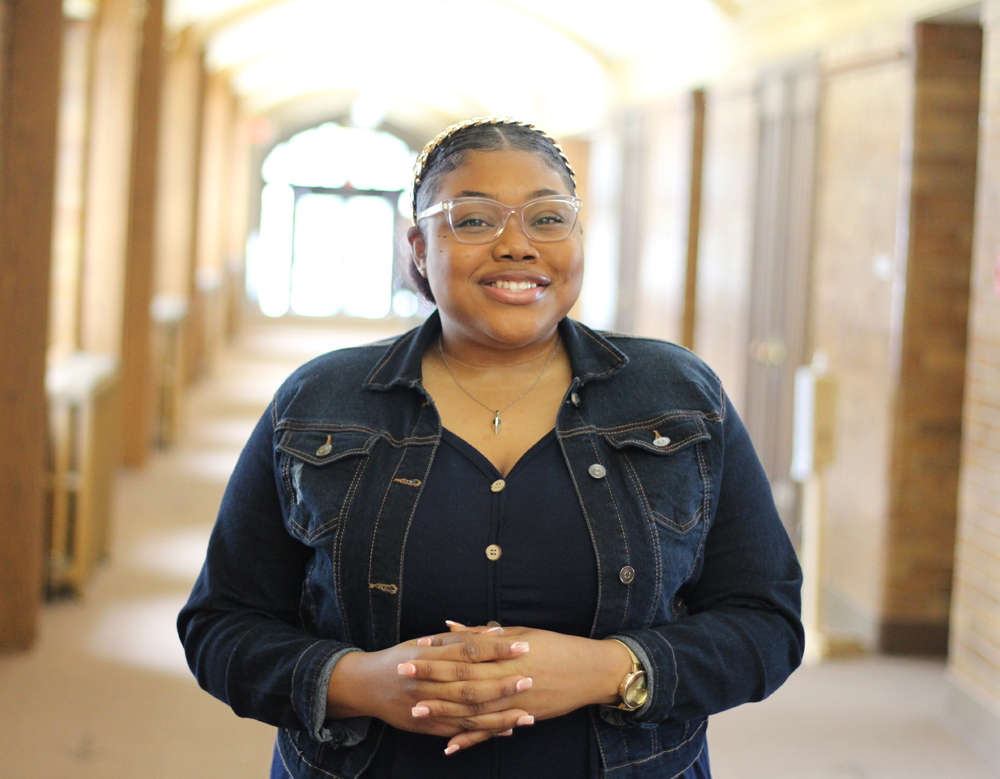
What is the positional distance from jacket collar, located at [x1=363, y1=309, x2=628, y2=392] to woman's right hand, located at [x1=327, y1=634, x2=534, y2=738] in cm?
42

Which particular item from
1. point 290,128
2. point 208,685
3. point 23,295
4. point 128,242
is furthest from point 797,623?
point 290,128

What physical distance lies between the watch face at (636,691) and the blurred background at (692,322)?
3.01 feet

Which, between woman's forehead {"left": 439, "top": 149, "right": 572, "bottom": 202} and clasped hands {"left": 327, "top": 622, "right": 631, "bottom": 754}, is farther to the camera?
woman's forehead {"left": 439, "top": 149, "right": 572, "bottom": 202}

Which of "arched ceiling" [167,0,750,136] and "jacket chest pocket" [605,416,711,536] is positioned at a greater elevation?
"arched ceiling" [167,0,750,136]

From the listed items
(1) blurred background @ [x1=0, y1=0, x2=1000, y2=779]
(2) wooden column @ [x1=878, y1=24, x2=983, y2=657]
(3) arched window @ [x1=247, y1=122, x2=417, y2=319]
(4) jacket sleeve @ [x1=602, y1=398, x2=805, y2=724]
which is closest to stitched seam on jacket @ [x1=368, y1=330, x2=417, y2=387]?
(1) blurred background @ [x1=0, y1=0, x2=1000, y2=779]

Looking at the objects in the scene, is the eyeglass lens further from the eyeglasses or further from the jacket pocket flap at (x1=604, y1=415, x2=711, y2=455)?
the jacket pocket flap at (x1=604, y1=415, x2=711, y2=455)

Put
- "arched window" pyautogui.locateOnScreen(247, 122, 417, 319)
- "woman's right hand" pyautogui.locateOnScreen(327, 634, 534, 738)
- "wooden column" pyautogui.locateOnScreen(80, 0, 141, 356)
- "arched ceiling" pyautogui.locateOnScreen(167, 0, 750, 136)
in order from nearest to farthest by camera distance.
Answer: "woman's right hand" pyautogui.locateOnScreen(327, 634, 534, 738)
"wooden column" pyautogui.locateOnScreen(80, 0, 141, 356)
"arched ceiling" pyautogui.locateOnScreen(167, 0, 750, 136)
"arched window" pyautogui.locateOnScreen(247, 122, 417, 319)

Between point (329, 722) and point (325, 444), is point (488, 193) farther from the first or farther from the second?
point (329, 722)

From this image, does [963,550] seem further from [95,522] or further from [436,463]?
[95,522]

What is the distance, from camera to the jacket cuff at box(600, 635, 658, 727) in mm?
1582

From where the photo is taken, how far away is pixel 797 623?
1.72 metres

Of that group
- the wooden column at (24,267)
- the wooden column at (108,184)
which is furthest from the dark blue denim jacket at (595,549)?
the wooden column at (108,184)

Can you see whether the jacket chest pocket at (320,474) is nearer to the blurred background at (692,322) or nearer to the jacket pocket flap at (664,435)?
the jacket pocket flap at (664,435)

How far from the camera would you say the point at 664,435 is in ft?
5.55
